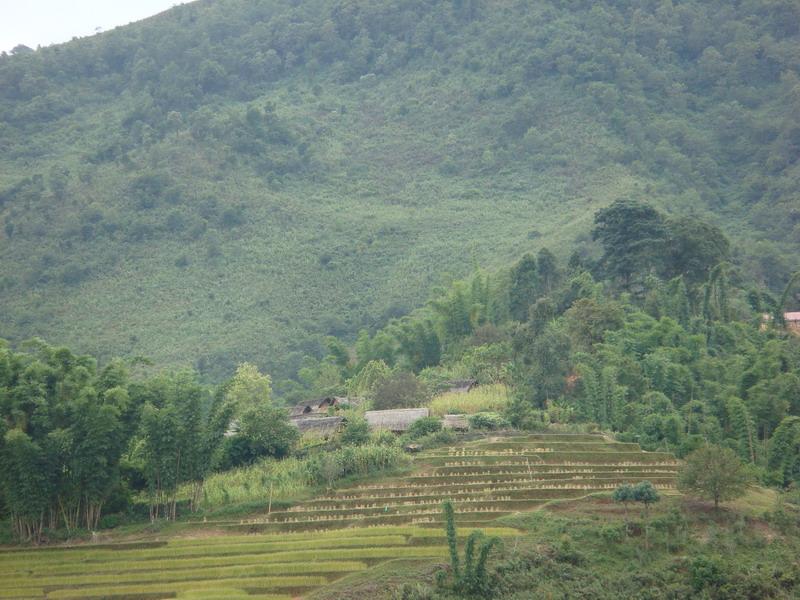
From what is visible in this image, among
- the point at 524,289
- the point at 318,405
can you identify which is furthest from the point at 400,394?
the point at 524,289

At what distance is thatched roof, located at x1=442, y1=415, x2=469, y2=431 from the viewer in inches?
1678

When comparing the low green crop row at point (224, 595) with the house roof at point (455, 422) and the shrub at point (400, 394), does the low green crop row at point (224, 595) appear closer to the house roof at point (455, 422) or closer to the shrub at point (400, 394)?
the house roof at point (455, 422)

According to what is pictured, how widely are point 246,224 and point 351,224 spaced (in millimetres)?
8587

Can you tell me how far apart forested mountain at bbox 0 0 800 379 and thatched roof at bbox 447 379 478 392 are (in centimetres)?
2121

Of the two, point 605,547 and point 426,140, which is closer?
point 605,547

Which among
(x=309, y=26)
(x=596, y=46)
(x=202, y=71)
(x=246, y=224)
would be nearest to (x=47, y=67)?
(x=202, y=71)

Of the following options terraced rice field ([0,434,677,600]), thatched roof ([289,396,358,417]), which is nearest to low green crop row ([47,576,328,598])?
terraced rice field ([0,434,677,600])

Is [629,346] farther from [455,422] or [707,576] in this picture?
[707,576]

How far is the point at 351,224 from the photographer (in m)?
89.0

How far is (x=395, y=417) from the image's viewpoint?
44.0m

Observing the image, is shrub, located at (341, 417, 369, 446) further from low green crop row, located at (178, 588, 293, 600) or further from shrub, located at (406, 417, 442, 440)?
low green crop row, located at (178, 588, 293, 600)

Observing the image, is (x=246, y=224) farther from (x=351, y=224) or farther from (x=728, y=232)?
(x=728, y=232)

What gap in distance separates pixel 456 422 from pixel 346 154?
213ft

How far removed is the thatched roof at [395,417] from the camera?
4319 cm
